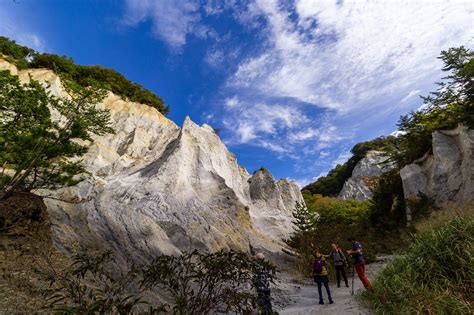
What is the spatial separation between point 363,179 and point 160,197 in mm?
40471

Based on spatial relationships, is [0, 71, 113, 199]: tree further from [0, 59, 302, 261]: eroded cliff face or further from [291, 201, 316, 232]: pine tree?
[291, 201, 316, 232]: pine tree

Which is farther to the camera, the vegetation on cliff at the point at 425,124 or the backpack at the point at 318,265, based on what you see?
the vegetation on cliff at the point at 425,124

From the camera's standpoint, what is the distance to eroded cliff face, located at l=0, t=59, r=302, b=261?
10.9 meters

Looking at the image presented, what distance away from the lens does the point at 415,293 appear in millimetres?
5211

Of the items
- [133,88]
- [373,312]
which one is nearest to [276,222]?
[373,312]

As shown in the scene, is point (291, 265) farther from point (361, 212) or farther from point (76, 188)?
point (361, 212)

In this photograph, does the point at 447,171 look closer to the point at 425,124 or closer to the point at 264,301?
the point at 425,124

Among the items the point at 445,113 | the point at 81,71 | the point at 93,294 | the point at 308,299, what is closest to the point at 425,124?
the point at 445,113

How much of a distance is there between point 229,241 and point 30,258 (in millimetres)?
9258

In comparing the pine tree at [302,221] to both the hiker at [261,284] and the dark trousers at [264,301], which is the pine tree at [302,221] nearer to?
the hiker at [261,284]

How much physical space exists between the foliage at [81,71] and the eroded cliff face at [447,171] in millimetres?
26976

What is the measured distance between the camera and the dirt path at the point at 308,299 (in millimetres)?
6634

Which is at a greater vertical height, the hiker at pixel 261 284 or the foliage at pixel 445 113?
the foliage at pixel 445 113

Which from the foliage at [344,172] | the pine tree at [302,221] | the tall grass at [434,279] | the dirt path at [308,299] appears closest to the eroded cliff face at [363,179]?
the foliage at [344,172]
